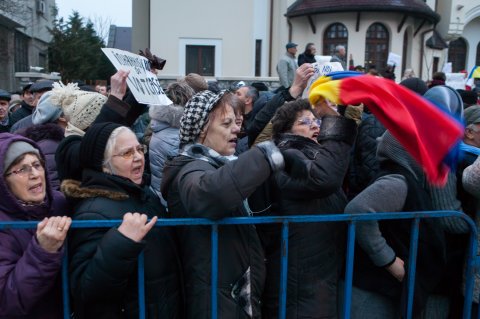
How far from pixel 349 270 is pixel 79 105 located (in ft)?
7.24

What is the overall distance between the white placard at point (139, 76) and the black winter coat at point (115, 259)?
39.2 inches

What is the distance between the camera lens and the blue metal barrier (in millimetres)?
1954

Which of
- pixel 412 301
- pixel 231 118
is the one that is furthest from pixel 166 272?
pixel 412 301

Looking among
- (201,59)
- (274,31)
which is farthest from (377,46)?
(201,59)

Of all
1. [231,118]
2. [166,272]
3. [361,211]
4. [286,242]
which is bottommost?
[166,272]

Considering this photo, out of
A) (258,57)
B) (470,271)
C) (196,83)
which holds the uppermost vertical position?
(258,57)

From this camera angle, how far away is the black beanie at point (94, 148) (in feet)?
6.88

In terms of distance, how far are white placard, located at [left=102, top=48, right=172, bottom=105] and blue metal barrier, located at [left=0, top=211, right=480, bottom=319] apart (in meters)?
1.22

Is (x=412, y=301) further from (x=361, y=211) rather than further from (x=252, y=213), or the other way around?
(x=252, y=213)

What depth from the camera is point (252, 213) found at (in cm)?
232

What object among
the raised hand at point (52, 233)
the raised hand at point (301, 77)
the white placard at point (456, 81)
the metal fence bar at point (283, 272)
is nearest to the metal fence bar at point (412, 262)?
the metal fence bar at point (283, 272)

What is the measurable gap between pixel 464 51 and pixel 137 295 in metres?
31.6

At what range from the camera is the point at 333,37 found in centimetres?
2262

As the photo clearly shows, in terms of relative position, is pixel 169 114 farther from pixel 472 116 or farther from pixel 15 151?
pixel 472 116
